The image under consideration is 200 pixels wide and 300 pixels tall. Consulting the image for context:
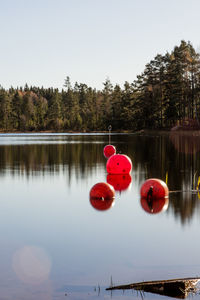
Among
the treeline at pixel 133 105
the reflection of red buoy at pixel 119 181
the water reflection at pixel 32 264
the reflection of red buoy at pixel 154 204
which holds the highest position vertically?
the treeline at pixel 133 105

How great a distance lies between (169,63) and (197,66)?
547 inches

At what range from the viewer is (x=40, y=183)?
23047mm

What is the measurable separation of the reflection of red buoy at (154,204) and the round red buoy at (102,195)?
3.97ft

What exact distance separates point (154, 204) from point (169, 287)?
28.1 ft

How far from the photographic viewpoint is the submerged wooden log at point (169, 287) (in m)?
7.92

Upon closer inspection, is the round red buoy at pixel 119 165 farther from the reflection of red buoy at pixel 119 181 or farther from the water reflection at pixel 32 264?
the water reflection at pixel 32 264

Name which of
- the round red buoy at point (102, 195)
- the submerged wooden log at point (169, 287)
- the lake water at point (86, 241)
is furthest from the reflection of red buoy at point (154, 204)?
the submerged wooden log at point (169, 287)

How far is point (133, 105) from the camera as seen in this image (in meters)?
120

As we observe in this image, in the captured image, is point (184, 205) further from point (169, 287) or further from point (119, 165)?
point (119, 165)

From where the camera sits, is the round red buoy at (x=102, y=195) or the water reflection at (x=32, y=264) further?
the round red buoy at (x=102, y=195)

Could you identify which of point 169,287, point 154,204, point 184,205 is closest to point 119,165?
point 154,204

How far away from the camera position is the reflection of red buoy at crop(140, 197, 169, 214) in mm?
15437

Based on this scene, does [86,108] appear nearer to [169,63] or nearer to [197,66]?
[169,63]

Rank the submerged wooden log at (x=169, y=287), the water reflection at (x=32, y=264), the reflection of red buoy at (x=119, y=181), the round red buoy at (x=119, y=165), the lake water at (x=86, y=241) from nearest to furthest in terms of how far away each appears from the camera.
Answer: the submerged wooden log at (x=169, y=287), the lake water at (x=86, y=241), the water reflection at (x=32, y=264), the reflection of red buoy at (x=119, y=181), the round red buoy at (x=119, y=165)
